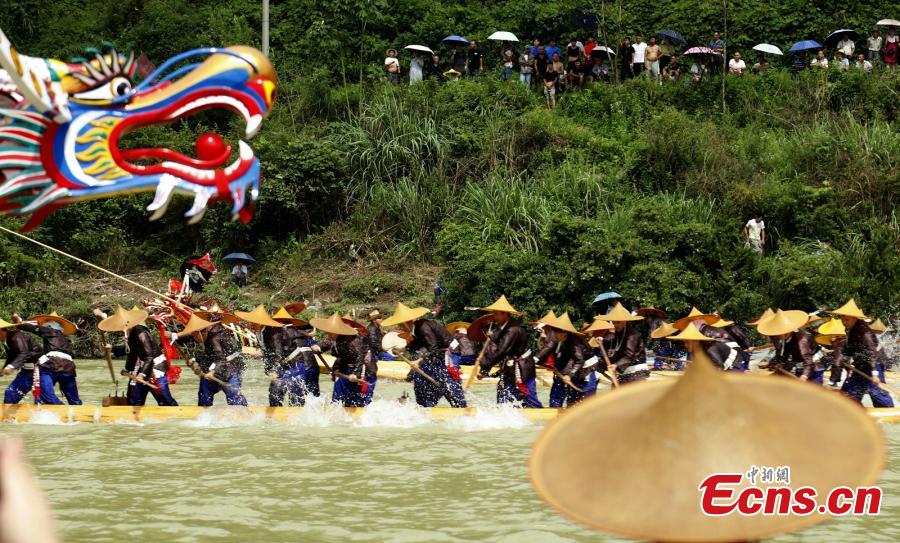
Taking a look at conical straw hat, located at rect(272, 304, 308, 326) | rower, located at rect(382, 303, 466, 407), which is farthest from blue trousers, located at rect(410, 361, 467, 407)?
conical straw hat, located at rect(272, 304, 308, 326)

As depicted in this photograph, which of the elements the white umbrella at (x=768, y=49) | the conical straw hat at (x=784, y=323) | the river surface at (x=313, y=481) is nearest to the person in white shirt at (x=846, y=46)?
the white umbrella at (x=768, y=49)

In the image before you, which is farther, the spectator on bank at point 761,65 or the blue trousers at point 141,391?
the spectator on bank at point 761,65

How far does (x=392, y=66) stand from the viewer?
28.0 metres

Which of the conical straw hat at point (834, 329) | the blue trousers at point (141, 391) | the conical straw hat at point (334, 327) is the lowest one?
the blue trousers at point (141, 391)

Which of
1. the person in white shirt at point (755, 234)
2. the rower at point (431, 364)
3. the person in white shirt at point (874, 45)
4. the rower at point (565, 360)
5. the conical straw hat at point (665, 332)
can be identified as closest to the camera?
the rower at point (565, 360)

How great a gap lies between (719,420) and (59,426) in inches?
456

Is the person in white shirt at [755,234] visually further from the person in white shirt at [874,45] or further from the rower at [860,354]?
the rower at [860,354]

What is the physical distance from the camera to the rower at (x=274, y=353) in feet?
44.8

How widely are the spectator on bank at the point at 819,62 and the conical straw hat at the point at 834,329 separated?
47.4 feet

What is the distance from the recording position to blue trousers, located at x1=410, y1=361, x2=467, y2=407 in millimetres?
13805

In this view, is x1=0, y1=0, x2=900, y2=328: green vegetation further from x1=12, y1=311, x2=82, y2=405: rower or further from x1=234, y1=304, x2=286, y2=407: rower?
x1=12, y1=311, x2=82, y2=405: rower

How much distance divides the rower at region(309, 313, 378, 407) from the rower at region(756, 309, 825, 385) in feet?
15.4

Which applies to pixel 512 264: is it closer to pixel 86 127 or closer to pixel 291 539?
pixel 291 539

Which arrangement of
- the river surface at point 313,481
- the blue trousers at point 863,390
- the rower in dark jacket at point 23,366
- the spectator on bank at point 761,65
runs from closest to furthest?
1. the river surface at point 313,481
2. the blue trousers at point 863,390
3. the rower in dark jacket at point 23,366
4. the spectator on bank at point 761,65
